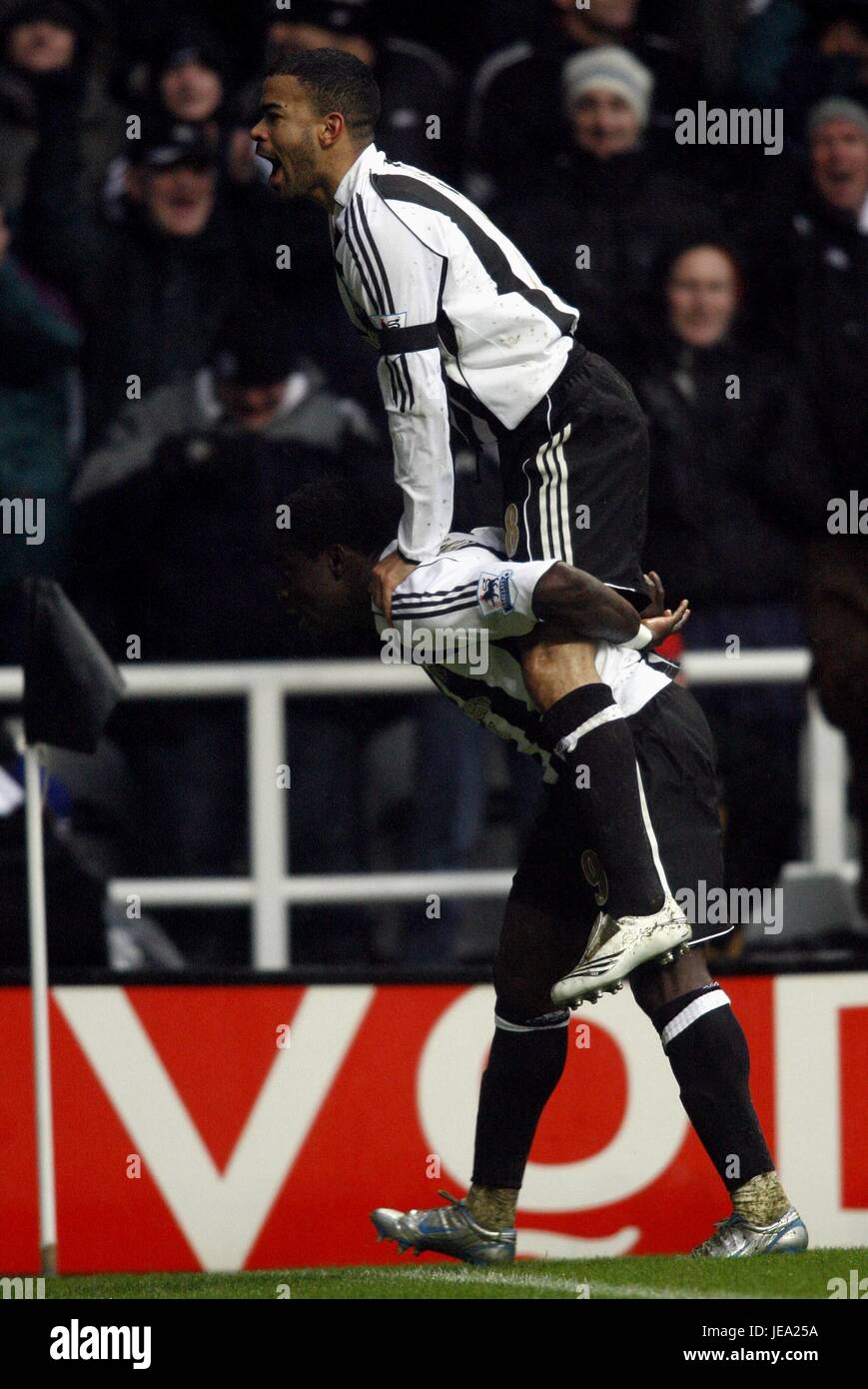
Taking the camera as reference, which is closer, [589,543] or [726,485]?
[589,543]

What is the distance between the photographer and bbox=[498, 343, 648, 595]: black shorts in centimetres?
508

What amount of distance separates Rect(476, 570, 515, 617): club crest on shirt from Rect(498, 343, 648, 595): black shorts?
11cm

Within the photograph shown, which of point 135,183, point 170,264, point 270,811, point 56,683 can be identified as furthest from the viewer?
point 135,183

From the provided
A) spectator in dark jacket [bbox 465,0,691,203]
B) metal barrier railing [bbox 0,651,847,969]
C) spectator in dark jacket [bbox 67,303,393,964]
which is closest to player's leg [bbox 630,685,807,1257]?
metal barrier railing [bbox 0,651,847,969]

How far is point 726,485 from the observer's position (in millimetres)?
7668

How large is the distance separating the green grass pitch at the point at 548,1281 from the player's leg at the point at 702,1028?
0.09 metres

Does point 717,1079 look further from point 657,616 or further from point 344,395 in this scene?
point 344,395

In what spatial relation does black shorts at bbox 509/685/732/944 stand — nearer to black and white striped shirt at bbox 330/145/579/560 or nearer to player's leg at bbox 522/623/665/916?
player's leg at bbox 522/623/665/916

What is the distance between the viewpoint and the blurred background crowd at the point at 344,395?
7.47 metres

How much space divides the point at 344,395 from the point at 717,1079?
328 cm

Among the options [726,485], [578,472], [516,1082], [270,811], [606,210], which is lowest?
[516,1082]

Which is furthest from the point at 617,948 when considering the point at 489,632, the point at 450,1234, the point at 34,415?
the point at 34,415

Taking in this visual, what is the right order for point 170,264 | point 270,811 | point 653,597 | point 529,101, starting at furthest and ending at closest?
point 529,101 → point 170,264 → point 270,811 → point 653,597

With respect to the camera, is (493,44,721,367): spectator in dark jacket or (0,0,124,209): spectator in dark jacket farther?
(0,0,124,209): spectator in dark jacket
